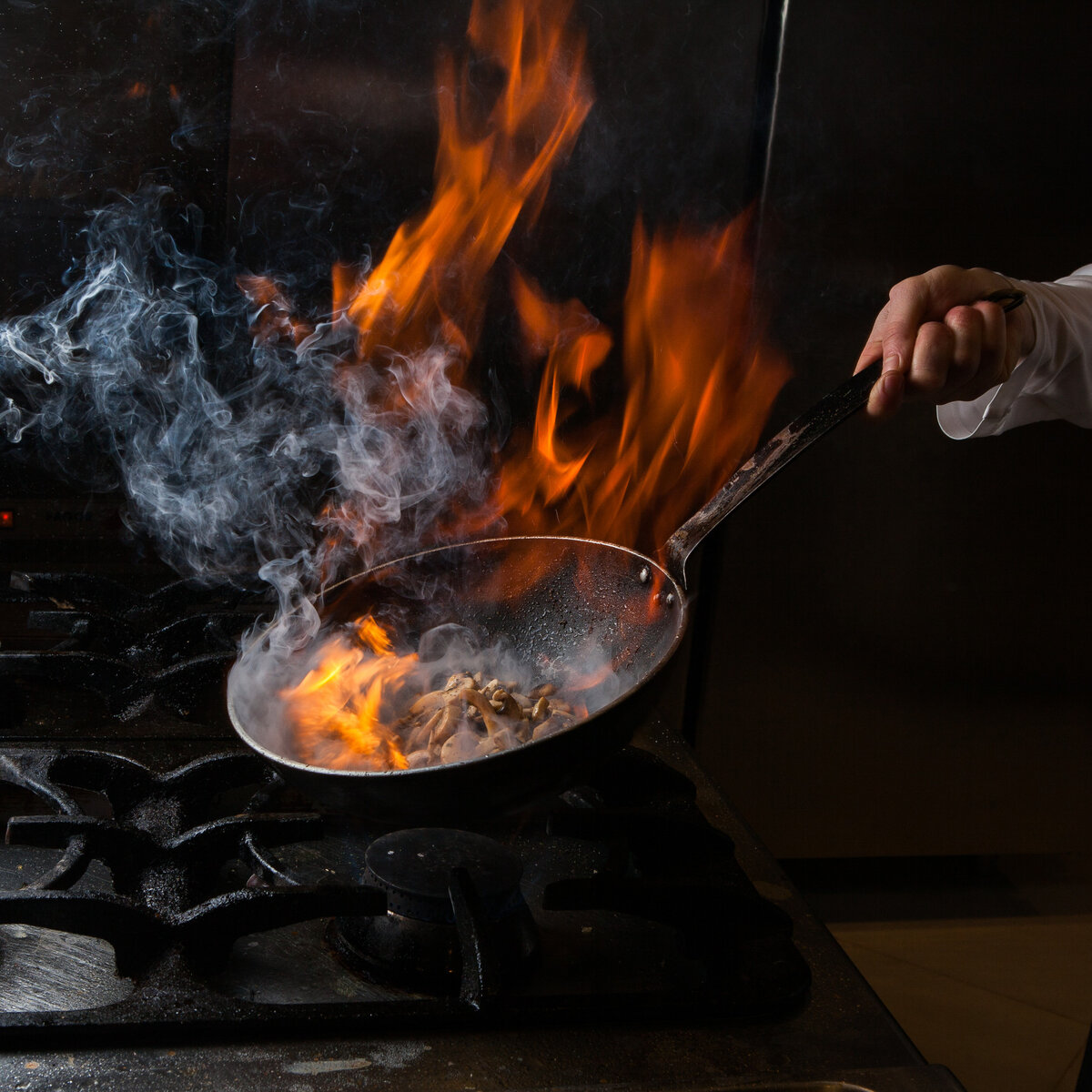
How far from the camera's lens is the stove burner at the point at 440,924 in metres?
0.62

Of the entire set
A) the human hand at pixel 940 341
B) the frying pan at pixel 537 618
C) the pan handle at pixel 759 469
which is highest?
the human hand at pixel 940 341

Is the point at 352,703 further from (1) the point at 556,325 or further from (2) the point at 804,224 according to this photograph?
(2) the point at 804,224

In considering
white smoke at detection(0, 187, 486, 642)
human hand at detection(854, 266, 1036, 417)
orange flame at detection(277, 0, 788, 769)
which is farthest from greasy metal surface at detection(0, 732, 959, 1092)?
orange flame at detection(277, 0, 788, 769)

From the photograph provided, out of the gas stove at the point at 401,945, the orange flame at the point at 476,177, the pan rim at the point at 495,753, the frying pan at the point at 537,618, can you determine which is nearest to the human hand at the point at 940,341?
the frying pan at the point at 537,618

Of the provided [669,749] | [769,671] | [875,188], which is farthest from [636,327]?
[669,749]

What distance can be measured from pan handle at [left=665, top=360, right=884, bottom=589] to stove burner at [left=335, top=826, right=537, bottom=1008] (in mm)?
287

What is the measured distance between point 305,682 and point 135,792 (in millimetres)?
167

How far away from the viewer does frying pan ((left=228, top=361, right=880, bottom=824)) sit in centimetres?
61

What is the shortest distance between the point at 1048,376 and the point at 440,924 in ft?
3.34

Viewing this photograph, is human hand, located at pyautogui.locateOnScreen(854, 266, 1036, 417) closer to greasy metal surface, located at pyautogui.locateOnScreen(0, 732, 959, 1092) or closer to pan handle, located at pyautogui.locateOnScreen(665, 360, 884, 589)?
pan handle, located at pyautogui.locateOnScreen(665, 360, 884, 589)

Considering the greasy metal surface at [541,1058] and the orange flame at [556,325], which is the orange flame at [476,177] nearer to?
the orange flame at [556,325]

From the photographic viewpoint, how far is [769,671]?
5.52 ft

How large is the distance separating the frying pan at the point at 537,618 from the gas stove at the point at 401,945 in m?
0.06

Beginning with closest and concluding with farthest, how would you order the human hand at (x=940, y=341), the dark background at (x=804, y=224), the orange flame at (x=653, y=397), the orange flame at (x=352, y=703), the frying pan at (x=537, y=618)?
the frying pan at (x=537, y=618) → the orange flame at (x=352, y=703) → the human hand at (x=940, y=341) → the dark background at (x=804, y=224) → the orange flame at (x=653, y=397)
